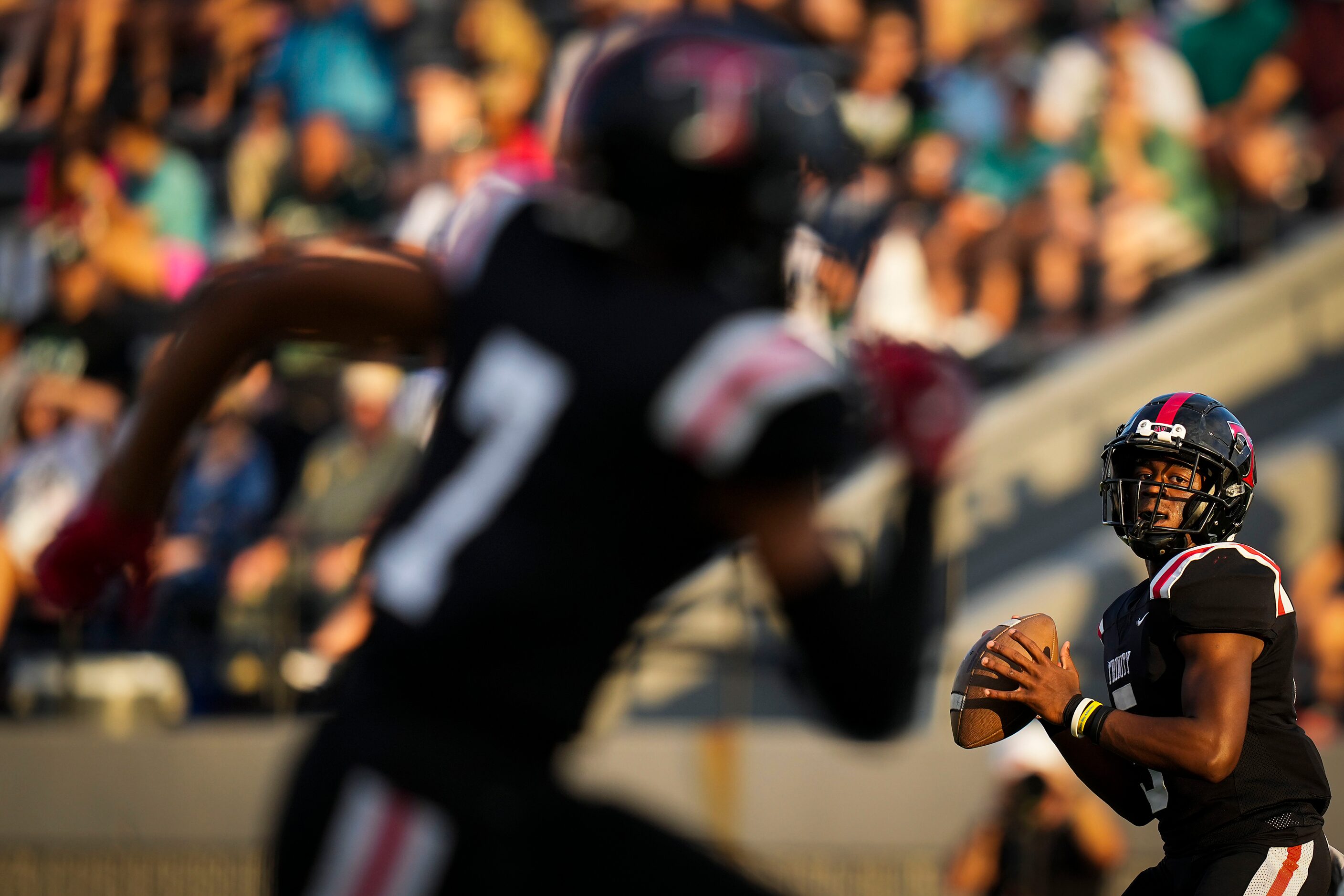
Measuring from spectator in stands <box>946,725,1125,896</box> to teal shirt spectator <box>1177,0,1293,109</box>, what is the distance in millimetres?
4637

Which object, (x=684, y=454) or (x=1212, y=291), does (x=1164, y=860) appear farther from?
(x=1212, y=291)

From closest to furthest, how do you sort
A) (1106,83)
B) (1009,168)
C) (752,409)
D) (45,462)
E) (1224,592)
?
1. (752,409)
2. (1224,592)
3. (45,462)
4. (1009,168)
5. (1106,83)

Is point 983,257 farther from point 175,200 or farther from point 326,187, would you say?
point 175,200

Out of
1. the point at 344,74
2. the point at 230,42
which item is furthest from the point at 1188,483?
the point at 230,42

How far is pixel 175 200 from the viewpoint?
9.45 m

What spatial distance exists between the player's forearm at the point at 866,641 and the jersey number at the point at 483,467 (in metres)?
0.41

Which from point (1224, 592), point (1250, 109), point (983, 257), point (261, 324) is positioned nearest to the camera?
point (261, 324)

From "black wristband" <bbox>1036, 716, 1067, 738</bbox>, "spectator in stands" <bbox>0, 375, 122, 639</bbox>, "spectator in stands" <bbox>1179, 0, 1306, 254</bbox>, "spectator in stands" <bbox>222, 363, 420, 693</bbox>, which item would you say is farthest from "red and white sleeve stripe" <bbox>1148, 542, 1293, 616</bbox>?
"spectator in stands" <bbox>1179, 0, 1306, 254</bbox>

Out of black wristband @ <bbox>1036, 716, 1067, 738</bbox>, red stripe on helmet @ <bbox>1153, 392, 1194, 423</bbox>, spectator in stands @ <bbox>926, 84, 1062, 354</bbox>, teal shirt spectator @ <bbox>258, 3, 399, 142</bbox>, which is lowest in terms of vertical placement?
teal shirt spectator @ <bbox>258, 3, 399, 142</bbox>

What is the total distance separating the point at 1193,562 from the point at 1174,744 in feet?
1.31

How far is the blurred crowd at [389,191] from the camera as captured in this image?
776 centimetres

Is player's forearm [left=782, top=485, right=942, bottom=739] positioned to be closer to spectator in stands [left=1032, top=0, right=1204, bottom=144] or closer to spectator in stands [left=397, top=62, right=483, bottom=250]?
spectator in stands [left=397, top=62, right=483, bottom=250]

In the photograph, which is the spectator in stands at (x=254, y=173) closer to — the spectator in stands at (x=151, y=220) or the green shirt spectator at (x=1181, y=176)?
the spectator in stands at (x=151, y=220)

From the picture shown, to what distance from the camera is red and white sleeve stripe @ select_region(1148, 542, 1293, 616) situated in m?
3.42
